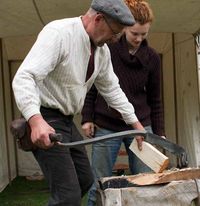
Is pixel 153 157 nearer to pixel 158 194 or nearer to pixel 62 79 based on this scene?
pixel 158 194

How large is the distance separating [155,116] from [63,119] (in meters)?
1.17

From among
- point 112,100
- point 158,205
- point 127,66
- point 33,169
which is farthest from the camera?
point 33,169

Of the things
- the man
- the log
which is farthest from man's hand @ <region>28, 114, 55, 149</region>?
the log

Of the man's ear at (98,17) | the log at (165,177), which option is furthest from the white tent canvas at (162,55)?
the log at (165,177)

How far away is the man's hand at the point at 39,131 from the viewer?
1984 mm

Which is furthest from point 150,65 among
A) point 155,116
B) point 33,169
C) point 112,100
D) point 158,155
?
point 33,169

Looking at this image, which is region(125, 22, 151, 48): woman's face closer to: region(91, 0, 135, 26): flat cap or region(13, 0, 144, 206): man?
region(13, 0, 144, 206): man

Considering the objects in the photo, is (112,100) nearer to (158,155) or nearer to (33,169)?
(158,155)

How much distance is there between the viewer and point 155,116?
11.1ft

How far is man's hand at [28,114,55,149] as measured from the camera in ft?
6.51

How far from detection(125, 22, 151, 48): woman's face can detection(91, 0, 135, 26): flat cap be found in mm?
691

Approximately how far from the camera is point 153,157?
8.11 feet

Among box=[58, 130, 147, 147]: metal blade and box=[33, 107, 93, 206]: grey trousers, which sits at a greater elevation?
box=[58, 130, 147, 147]: metal blade

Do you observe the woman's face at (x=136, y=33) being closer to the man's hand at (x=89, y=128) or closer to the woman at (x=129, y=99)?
the woman at (x=129, y=99)
